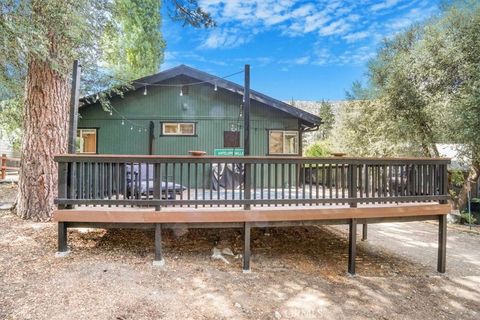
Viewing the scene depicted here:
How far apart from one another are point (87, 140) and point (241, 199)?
7.39 m

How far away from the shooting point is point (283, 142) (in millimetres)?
9555

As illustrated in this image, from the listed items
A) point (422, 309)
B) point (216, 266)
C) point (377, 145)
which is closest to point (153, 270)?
point (216, 266)

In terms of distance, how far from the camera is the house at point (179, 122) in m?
9.33

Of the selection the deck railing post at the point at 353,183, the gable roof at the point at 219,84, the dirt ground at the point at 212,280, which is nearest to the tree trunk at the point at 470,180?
the dirt ground at the point at 212,280

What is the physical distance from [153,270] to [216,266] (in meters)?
0.87

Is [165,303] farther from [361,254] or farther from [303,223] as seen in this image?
[361,254]

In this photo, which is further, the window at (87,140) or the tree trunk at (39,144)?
the window at (87,140)

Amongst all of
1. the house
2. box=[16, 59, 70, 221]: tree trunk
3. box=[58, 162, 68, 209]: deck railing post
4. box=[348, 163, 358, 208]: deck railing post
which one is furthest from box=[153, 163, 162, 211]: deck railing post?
the house

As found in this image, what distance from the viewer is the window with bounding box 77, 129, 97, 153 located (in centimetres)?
938

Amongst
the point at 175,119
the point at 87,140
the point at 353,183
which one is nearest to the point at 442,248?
the point at 353,183

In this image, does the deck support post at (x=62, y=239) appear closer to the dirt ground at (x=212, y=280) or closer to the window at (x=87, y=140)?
the dirt ground at (x=212, y=280)

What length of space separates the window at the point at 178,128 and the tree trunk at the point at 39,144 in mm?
4152

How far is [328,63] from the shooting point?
2788 cm

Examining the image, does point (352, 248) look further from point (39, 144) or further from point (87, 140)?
point (87, 140)
